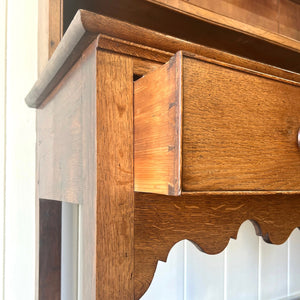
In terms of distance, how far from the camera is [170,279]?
3.18 ft

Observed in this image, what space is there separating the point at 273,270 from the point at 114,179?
1.09 meters

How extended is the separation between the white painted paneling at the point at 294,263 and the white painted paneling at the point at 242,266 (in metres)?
0.20

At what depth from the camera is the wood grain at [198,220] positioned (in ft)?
1.24

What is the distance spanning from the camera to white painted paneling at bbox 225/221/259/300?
3.63 ft

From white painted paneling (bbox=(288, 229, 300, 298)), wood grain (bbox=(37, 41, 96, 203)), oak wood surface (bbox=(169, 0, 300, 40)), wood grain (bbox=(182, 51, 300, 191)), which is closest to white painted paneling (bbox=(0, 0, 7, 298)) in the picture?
wood grain (bbox=(37, 41, 96, 203))

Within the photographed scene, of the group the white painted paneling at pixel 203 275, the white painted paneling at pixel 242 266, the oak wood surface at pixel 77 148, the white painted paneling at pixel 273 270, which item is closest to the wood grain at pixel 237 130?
the oak wood surface at pixel 77 148

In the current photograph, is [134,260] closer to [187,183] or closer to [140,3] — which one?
[187,183]

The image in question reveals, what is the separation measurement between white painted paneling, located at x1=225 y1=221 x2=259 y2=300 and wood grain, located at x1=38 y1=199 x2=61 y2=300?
1.94ft

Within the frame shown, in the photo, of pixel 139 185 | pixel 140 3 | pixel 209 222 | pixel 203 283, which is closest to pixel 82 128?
pixel 139 185

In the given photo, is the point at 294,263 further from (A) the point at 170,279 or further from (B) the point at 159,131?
(B) the point at 159,131

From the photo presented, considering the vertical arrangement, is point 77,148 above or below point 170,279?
above

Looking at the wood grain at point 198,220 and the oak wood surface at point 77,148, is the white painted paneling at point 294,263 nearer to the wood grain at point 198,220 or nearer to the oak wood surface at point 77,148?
the wood grain at point 198,220

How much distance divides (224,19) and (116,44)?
0.42 metres

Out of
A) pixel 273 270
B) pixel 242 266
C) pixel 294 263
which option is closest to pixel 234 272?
pixel 242 266
